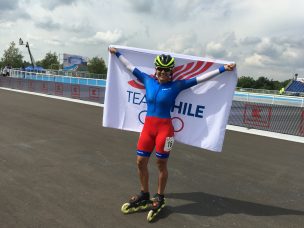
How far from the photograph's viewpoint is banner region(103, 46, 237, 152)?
489cm

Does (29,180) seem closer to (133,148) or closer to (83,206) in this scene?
(83,206)

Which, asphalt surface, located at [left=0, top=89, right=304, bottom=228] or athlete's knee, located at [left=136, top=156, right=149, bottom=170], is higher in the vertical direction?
athlete's knee, located at [left=136, top=156, right=149, bottom=170]

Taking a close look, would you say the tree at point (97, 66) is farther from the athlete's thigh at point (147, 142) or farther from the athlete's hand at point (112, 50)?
the athlete's thigh at point (147, 142)

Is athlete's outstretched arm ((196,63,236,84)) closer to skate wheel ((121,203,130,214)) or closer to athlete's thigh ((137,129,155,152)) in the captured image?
athlete's thigh ((137,129,155,152))

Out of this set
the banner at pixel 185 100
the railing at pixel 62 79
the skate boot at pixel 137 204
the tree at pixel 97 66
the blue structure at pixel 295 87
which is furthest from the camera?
the tree at pixel 97 66

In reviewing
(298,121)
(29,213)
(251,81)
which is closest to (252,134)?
(298,121)

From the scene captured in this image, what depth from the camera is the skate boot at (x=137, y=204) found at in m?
4.64

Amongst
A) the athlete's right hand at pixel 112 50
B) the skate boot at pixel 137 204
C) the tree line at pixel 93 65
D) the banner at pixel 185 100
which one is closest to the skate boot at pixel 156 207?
the skate boot at pixel 137 204

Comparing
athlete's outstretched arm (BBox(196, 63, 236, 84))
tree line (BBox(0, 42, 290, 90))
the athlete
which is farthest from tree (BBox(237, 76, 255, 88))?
the athlete

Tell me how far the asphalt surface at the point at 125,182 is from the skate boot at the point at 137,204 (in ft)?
0.29

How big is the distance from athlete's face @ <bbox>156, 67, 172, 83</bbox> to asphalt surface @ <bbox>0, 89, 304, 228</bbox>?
184cm

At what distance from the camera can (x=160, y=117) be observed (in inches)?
181

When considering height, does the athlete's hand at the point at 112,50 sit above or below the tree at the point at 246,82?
above

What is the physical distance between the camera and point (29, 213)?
4.44 m
